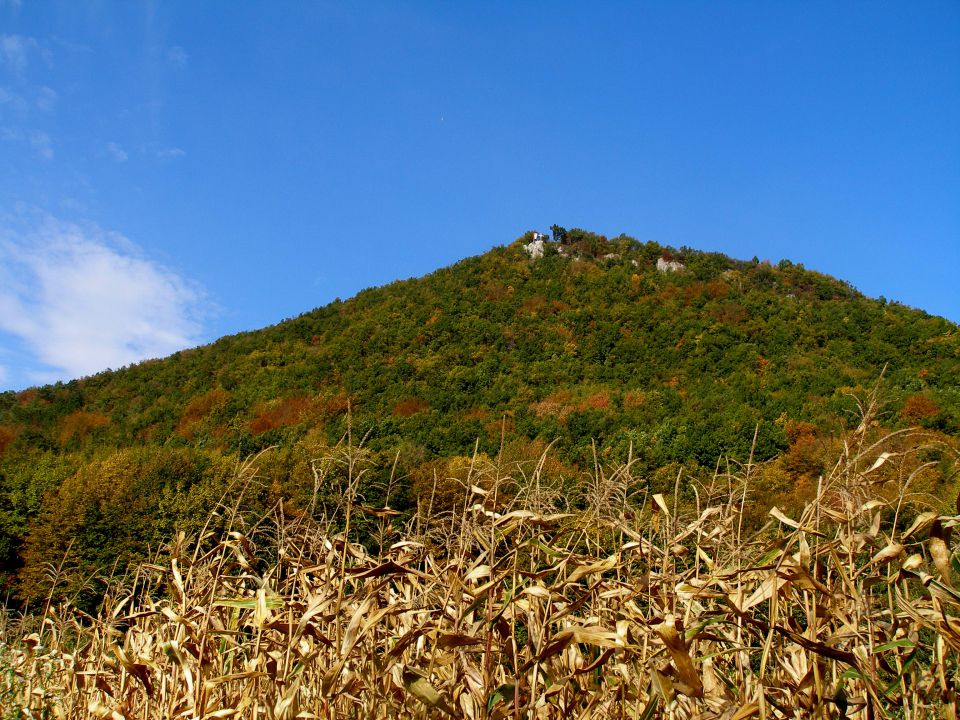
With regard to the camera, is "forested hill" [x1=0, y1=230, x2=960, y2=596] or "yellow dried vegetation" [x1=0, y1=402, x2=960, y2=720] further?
"forested hill" [x1=0, y1=230, x2=960, y2=596]

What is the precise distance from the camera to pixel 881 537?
132cm

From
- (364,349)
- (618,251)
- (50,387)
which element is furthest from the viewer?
(618,251)

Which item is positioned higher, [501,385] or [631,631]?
[501,385]

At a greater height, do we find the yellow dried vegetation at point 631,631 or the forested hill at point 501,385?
the forested hill at point 501,385

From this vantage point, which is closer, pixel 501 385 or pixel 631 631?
pixel 631 631

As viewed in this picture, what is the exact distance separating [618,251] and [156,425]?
32.3 m

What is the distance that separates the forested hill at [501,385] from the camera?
1522 centimetres

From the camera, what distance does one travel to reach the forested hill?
1522 centimetres

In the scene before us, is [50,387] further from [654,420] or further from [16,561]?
[654,420]

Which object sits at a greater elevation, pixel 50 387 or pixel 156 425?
pixel 50 387

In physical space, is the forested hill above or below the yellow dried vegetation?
above

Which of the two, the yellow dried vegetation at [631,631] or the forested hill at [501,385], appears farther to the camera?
the forested hill at [501,385]

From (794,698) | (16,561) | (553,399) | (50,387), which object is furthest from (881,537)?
(50,387)

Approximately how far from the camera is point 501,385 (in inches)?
1222
